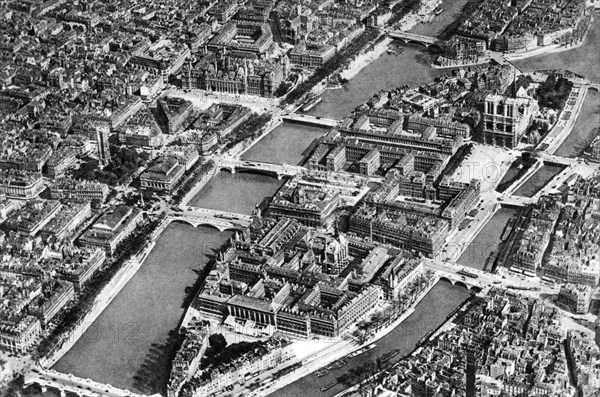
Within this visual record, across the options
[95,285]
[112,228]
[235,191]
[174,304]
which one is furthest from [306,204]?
[95,285]

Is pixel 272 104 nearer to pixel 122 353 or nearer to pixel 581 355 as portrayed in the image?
pixel 122 353

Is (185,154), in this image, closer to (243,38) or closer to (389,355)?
(243,38)

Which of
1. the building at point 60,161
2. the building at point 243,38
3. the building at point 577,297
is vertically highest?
the building at point 243,38

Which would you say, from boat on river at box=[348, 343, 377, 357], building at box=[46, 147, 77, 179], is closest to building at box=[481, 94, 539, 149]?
boat on river at box=[348, 343, 377, 357]

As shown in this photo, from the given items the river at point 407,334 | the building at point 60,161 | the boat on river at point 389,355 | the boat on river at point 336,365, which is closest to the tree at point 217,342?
the river at point 407,334

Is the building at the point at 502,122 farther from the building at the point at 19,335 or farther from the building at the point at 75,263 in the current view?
the building at the point at 19,335

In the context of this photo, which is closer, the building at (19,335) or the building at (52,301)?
the building at (19,335)

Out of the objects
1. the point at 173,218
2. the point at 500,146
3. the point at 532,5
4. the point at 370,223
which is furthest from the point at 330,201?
the point at 532,5
